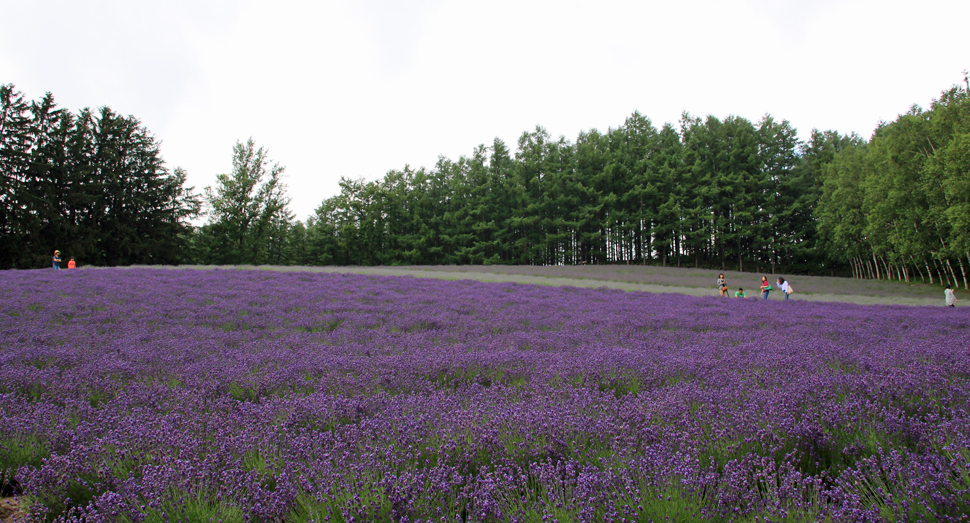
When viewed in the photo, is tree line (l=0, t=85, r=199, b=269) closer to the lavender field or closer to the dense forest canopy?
the dense forest canopy

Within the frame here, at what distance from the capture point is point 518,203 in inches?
2084

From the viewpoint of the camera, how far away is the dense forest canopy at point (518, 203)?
36500 millimetres

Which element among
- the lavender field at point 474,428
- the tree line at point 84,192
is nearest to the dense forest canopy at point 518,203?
the tree line at point 84,192

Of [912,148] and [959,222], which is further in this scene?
[912,148]

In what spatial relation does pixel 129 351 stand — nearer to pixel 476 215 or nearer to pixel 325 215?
pixel 476 215

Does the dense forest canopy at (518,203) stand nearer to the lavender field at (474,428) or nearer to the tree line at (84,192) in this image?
the tree line at (84,192)

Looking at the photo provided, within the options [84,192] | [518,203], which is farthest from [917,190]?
[84,192]

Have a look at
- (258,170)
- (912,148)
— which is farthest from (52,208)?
(912,148)

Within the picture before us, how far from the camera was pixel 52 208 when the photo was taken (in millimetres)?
33875

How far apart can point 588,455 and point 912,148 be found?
39988mm

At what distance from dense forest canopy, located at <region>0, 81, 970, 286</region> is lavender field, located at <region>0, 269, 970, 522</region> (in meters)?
37.9

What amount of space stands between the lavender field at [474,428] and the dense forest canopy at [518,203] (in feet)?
124

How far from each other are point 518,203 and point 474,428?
51.0 meters

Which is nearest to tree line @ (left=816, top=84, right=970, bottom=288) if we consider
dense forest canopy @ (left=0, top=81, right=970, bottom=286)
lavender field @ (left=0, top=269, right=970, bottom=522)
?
dense forest canopy @ (left=0, top=81, right=970, bottom=286)
